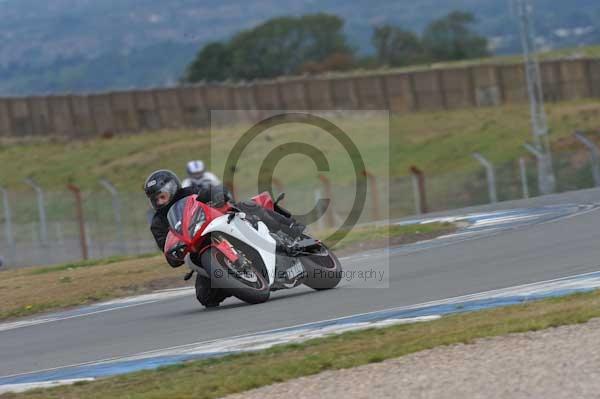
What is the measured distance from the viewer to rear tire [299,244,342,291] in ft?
39.0

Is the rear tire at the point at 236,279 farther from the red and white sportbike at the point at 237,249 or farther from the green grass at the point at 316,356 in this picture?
the green grass at the point at 316,356

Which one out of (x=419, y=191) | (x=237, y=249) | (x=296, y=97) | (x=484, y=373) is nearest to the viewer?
(x=484, y=373)

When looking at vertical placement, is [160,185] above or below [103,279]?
above

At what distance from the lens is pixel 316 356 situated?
28.6 ft

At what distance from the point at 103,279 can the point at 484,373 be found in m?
8.82

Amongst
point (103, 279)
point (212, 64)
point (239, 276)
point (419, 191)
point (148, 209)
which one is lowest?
point (103, 279)

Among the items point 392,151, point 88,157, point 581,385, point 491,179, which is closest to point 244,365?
point 581,385

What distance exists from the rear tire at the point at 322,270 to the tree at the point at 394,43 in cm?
8772

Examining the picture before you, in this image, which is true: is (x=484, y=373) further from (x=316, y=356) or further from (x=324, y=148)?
(x=324, y=148)

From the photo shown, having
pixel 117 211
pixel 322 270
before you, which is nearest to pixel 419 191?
pixel 117 211

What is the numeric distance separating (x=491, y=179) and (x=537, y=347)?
1642cm

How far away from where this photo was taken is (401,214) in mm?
27422

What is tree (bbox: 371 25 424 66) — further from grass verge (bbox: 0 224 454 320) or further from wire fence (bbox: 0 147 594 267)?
grass verge (bbox: 0 224 454 320)

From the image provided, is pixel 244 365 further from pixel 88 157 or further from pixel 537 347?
pixel 88 157
